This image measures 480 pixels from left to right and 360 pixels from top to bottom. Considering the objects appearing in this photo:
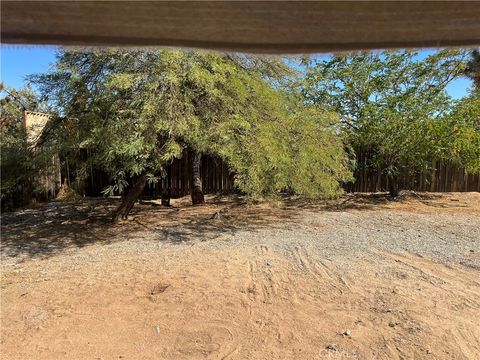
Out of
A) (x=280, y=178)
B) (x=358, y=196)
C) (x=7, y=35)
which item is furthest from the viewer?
(x=358, y=196)

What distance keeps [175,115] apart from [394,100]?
661 cm

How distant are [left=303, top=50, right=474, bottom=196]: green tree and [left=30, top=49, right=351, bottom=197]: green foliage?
340 centimetres

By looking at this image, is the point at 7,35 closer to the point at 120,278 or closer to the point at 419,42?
the point at 419,42

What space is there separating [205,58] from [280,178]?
223cm

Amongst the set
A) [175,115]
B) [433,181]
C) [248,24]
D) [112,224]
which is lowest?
[112,224]

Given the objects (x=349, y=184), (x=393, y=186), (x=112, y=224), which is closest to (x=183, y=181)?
(x=112, y=224)

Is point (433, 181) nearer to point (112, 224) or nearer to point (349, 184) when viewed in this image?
point (349, 184)

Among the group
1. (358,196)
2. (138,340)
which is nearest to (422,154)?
(358,196)

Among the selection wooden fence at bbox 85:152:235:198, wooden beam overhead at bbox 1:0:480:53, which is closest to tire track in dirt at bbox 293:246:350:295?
wooden beam overhead at bbox 1:0:480:53

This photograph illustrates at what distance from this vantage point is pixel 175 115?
5.82 meters

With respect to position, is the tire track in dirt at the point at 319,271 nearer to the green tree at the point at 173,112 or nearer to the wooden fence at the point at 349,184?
the green tree at the point at 173,112

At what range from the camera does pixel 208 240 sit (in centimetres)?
692

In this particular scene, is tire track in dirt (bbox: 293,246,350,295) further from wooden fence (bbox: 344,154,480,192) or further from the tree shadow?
wooden fence (bbox: 344,154,480,192)

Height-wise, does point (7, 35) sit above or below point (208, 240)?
above
